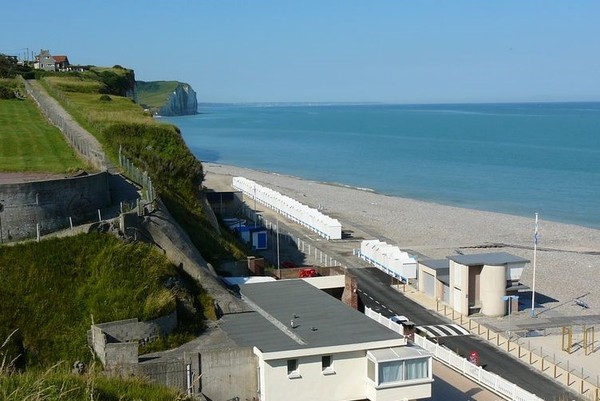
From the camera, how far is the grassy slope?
19438mm

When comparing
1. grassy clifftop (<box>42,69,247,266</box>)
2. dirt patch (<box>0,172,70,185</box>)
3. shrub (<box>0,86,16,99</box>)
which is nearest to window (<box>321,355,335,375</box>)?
dirt patch (<box>0,172,70,185</box>)

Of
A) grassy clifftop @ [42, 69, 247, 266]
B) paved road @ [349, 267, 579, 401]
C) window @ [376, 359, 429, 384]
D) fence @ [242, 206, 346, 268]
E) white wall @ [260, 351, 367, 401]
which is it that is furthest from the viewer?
fence @ [242, 206, 346, 268]

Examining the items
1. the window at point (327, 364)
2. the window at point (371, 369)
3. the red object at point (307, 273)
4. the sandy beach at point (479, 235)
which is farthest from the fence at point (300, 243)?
the window at point (371, 369)

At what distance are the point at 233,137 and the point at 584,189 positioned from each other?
115916 millimetres

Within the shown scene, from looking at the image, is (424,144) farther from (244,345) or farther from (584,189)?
(244,345)

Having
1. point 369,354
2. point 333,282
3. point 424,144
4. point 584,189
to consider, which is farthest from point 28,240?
point 424,144

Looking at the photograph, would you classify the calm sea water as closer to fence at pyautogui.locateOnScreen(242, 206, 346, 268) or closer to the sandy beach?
the sandy beach

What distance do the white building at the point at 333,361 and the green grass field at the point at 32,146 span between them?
11407mm

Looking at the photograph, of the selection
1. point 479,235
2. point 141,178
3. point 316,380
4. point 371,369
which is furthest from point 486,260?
point 479,235

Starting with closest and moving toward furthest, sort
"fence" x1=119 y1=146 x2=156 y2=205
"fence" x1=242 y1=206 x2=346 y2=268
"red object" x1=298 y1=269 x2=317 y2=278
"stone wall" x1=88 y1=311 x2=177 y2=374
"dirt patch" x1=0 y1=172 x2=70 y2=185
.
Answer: "stone wall" x1=88 y1=311 x2=177 y2=374
"dirt patch" x1=0 y1=172 x2=70 y2=185
"fence" x1=119 y1=146 x2=156 y2=205
"red object" x1=298 y1=269 x2=317 y2=278
"fence" x1=242 y1=206 x2=346 y2=268

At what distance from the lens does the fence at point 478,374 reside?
24.2 meters

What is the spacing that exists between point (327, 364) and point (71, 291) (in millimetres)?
7265

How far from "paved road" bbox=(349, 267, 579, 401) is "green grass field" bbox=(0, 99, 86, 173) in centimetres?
1537

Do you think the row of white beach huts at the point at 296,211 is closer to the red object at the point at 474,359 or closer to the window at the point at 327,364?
the red object at the point at 474,359
